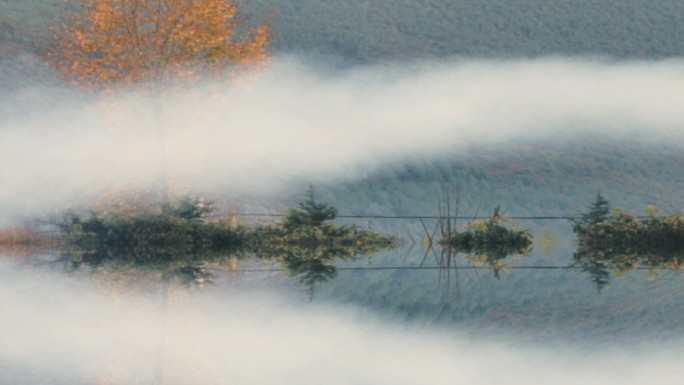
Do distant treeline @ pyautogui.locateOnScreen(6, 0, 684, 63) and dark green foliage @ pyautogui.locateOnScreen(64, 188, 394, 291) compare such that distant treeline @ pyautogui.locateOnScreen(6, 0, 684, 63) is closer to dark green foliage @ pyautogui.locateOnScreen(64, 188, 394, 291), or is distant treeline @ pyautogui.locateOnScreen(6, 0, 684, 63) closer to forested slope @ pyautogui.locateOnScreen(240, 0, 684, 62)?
forested slope @ pyautogui.locateOnScreen(240, 0, 684, 62)

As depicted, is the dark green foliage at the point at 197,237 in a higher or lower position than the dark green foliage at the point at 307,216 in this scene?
lower

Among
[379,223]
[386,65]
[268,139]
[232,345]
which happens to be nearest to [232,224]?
[232,345]

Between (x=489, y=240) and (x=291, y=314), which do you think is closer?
(x=291, y=314)

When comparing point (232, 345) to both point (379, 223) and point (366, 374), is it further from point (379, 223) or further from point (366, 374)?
point (379, 223)

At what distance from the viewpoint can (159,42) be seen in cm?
4281

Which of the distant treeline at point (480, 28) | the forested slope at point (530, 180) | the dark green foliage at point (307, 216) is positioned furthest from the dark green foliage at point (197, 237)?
the distant treeline at point (480, 28)

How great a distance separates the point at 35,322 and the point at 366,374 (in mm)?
6098

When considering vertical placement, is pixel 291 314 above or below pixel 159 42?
below

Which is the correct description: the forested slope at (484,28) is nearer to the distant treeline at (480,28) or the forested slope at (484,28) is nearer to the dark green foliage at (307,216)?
the distant treeline at (480,28)

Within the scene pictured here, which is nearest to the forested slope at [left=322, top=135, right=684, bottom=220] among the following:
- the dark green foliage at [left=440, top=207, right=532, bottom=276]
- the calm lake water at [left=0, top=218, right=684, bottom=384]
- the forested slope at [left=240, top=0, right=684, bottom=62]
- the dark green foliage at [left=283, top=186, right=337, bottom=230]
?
the forested slope at [left=240, top=0, right=684, bottom=62]

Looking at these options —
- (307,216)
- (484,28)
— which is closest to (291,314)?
(307,216)

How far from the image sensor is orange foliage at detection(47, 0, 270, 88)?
42.0 m

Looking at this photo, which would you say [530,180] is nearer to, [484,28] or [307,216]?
[484,28]

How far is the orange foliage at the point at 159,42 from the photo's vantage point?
4203cm
